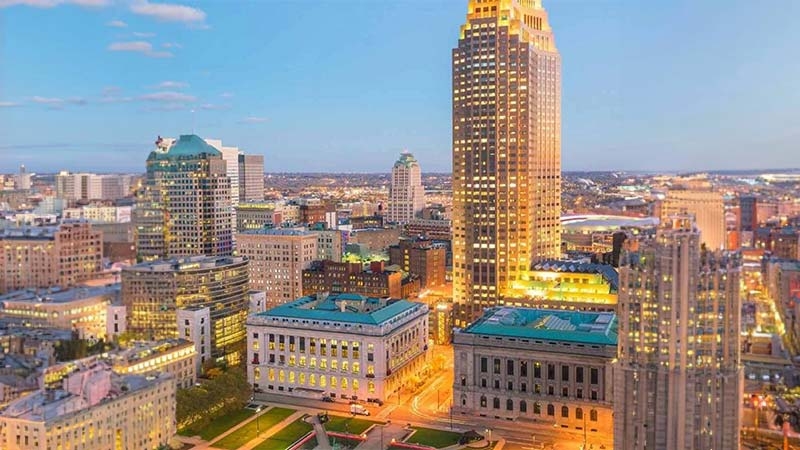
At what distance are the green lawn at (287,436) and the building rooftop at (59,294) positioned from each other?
90.7ft

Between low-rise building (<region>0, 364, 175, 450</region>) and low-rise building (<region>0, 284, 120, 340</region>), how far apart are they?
62.3ft

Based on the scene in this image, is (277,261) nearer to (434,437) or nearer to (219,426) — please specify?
(219,426)

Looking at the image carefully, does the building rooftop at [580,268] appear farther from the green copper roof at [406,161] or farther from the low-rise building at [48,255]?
the green copper roof at [406,161]

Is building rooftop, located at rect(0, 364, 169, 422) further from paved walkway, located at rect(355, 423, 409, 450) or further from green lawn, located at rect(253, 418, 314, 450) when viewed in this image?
paved walkway, located at rect(355, 423, 409, 450)

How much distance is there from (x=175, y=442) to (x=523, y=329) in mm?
28995

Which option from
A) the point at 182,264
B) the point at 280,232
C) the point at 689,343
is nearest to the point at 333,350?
the point at 182,264

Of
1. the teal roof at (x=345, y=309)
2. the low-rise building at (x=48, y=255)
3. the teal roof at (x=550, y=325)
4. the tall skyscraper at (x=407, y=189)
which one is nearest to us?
the teal roof at (x=550, y=325)

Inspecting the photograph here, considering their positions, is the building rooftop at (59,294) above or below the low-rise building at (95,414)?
above

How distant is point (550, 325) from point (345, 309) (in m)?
19.1

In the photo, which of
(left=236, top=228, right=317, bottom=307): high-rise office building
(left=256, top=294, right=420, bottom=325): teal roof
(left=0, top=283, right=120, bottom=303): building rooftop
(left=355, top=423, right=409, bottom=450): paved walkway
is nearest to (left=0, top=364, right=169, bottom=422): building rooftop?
(left=355, top=423, right=409, bottom=450): paved walkway

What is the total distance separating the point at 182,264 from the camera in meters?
80.8

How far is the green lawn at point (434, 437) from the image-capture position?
57.9 meters

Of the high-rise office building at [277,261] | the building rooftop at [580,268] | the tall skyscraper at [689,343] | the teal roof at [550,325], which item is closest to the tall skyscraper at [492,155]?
the building rooftop at [580,268]

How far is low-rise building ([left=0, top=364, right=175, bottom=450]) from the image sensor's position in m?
49.1
